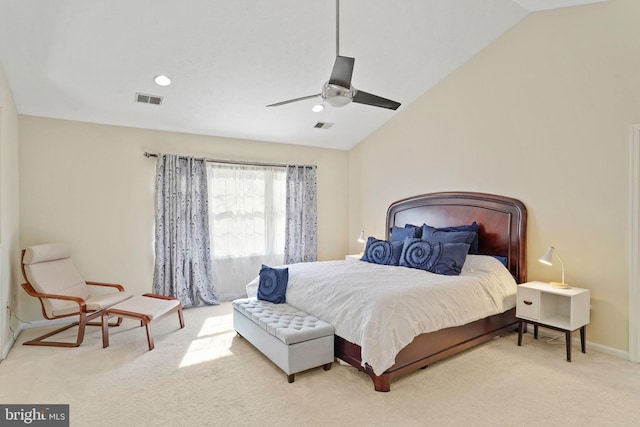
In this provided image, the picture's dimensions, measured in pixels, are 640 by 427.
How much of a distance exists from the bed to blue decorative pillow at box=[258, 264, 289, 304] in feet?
0.25

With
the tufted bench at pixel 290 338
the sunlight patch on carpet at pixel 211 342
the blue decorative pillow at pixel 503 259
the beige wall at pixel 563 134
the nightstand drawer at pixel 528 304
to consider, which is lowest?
the sunlight patch on carpet at pixel 211 342

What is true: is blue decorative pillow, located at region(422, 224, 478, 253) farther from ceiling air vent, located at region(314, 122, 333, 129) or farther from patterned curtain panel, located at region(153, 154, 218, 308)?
patterned curtain panel, located at region(153, 154, 218, 308)

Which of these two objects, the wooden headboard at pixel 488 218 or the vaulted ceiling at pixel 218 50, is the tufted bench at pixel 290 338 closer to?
the wooden headboard at pixel 488 218

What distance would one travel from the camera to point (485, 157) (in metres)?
4.20

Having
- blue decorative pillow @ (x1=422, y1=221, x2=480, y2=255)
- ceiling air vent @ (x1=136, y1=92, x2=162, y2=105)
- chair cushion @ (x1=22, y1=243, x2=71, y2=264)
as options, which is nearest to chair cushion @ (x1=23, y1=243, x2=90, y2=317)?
chair cushion @ (x1=22, y1=243, x2=71, y2=264)

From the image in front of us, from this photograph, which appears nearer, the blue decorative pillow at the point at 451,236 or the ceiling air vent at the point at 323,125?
the blue decorative pillow at the point at 451,236

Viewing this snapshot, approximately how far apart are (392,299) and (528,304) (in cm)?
158

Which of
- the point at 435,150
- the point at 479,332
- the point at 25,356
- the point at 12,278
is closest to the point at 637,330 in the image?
the point at 479,332

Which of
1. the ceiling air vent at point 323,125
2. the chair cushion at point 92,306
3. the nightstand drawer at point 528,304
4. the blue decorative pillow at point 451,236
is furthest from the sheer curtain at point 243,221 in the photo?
the nightstand drawer at point 528,304

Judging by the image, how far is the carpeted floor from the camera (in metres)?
2.24

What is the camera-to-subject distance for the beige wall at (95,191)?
406cm

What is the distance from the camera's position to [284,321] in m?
2.98

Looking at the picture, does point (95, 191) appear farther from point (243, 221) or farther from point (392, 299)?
point (392, 299)

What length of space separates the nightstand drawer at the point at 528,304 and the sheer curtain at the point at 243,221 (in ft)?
11.7
